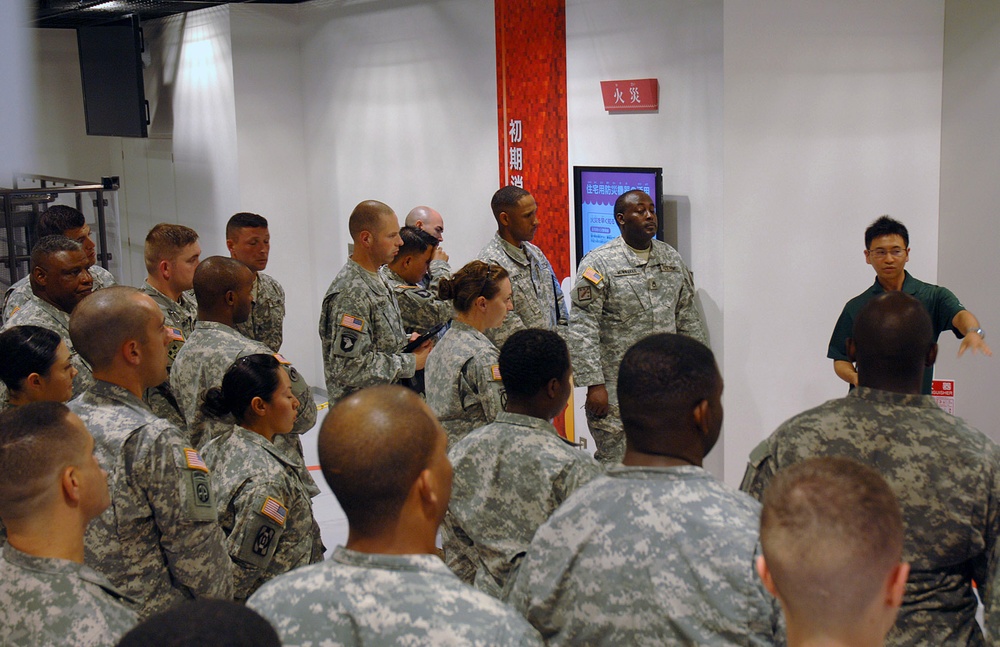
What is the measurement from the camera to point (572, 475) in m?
2.46

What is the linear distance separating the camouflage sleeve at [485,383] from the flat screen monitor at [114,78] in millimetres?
6663

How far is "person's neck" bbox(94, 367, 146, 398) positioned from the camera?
272cm

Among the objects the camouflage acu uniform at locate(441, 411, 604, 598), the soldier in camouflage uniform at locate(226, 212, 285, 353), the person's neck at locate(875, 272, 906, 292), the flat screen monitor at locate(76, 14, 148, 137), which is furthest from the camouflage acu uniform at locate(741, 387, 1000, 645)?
the flat screen monitor at locate(76, 14, 148, 137)

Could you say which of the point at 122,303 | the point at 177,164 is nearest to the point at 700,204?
the point at 122,303

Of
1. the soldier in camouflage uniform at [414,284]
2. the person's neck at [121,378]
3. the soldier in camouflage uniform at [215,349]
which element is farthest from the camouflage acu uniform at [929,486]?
the soldier in camouflage uniform at [414,284]

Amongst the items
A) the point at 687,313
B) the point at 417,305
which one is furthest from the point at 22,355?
the point at 687,313

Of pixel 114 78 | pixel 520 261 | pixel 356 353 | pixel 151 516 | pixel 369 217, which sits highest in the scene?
pixel 114 78

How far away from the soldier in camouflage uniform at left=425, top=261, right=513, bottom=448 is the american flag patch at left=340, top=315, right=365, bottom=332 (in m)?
0.75

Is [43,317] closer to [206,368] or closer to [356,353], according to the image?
[206,368]

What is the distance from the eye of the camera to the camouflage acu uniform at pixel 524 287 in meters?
5.10

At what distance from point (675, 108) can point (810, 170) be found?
75cm

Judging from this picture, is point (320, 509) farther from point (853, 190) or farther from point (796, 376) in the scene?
point (853, 190)

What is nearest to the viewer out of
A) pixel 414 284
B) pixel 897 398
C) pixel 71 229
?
pixel 897 398

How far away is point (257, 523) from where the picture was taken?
281 cm
